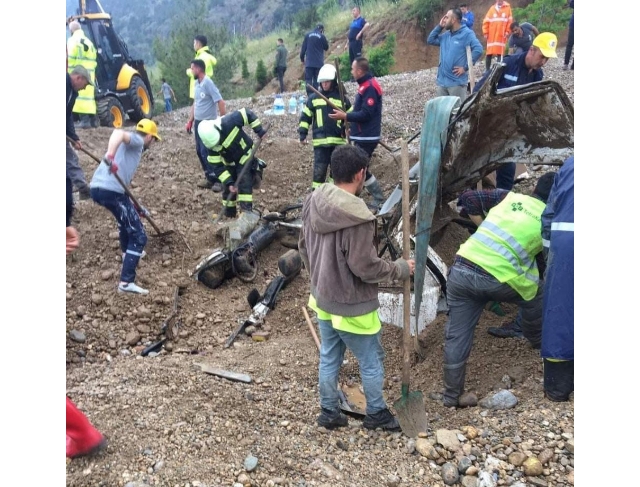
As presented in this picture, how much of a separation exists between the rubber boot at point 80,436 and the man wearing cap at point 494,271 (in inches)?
80.6

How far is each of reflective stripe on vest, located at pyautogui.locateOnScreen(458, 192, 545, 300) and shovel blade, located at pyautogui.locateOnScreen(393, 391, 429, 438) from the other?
86cm

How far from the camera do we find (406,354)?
3.07 m

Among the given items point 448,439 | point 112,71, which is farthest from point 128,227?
point 112,71

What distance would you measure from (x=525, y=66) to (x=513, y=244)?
106 inches

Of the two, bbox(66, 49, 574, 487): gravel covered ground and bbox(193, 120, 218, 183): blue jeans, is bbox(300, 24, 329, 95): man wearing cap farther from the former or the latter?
bbox(66, 49, 574, 487): gravel covered ground

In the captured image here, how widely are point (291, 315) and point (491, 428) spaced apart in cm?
233

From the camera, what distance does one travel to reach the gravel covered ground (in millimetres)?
2564

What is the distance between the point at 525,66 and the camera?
4.98 m

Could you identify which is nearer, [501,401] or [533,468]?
[533,468]

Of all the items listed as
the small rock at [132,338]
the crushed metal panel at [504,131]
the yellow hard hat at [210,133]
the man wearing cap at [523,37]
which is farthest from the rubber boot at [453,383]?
the man wearing cap at [523,37]

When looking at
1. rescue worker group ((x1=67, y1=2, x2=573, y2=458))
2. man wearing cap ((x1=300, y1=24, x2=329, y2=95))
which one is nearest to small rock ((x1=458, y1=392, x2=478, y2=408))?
rescue worker group ((x1=67, y1=2, x2=573, y2=458))

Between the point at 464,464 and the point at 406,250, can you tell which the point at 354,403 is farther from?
the point at 406,250

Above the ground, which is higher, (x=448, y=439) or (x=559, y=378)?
(x=559, y=378)

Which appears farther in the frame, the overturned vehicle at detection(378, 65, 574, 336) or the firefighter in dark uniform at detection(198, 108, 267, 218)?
the firefighter in dark uniform at detection(198, 108, 267, 218)
